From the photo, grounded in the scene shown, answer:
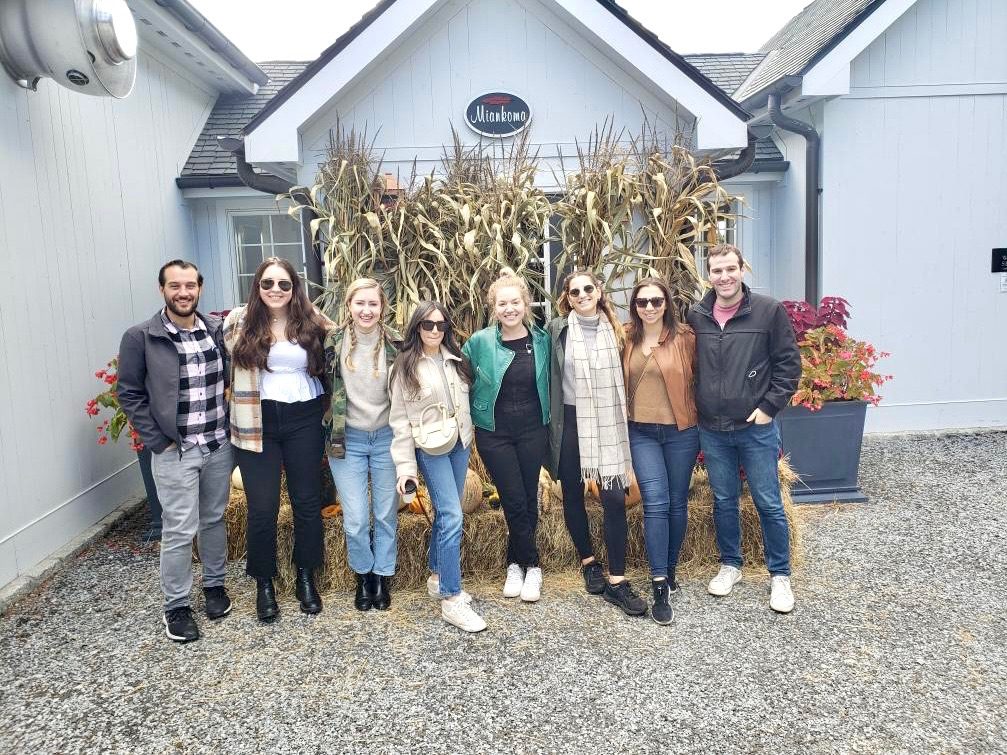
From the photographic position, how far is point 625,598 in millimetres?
3426

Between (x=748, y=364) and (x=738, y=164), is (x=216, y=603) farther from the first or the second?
(x=738, y=164)

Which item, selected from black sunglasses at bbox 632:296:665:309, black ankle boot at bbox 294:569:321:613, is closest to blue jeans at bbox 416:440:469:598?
black ankle boot at bbox 294:569:321:613

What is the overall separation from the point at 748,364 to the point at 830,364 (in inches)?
77.1

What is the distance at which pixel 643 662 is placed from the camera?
9.80ft

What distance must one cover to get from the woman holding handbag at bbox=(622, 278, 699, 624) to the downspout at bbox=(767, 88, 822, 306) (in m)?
3.61

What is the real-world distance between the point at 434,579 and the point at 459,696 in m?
0.88

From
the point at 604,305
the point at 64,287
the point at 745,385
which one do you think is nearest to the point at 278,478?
the point at 604,305

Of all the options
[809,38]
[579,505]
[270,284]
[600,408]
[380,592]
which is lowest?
[380,592]

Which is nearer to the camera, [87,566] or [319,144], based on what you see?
[87,566]

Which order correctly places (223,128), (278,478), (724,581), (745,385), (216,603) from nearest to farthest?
(745,385) → (278,478) → (216,603) → (724,581) → (223,128)

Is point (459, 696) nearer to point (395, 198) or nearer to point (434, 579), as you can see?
point (434, 579)

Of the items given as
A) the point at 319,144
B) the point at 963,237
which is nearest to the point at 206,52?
the point at 319,144

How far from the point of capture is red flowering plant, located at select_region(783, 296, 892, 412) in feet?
15.8

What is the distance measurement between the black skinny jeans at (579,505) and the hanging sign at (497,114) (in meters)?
3.23
